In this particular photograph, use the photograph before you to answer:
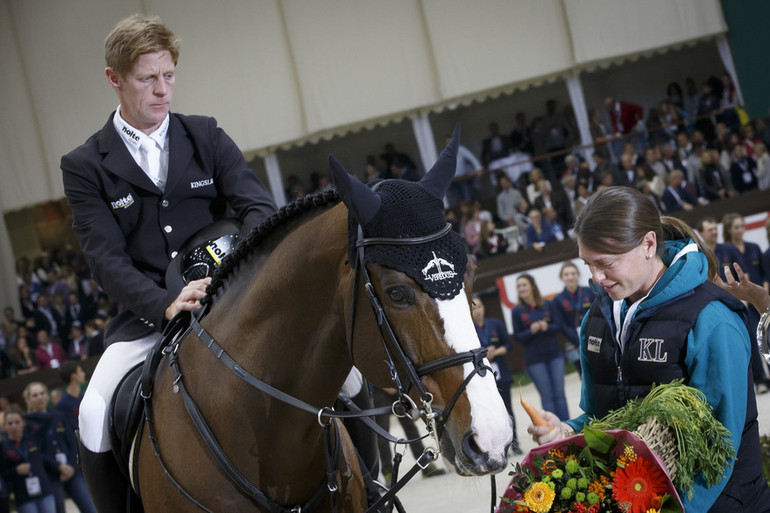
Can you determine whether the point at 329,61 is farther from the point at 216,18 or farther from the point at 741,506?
the point at 741,506

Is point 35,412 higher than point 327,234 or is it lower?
lower

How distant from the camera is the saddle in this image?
272 cm

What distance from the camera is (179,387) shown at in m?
2.59

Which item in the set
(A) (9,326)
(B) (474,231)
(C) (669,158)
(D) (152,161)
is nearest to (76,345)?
(A) (9,326)

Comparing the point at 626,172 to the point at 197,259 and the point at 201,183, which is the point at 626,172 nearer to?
the point at 201,183

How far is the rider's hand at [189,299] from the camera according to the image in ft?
8.72

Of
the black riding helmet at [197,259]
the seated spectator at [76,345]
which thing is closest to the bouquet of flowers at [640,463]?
the black riding helmet at [197,259]

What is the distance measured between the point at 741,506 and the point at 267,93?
552 inches

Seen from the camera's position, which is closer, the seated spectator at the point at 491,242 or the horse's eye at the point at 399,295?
the horse's eye at the point at 399,295

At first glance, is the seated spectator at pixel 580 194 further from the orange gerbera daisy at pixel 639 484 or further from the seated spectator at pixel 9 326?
the orange gerbera daisy at pixel 639 484

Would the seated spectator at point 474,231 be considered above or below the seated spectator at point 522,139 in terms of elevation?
below

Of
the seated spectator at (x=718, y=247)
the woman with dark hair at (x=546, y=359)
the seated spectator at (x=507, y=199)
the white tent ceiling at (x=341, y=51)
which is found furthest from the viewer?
the white tent ceiling at (x=341, y=51)

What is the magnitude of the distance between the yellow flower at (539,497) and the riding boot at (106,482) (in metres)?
1.52

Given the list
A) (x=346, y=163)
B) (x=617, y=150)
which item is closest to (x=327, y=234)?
(x=617, y=150)
